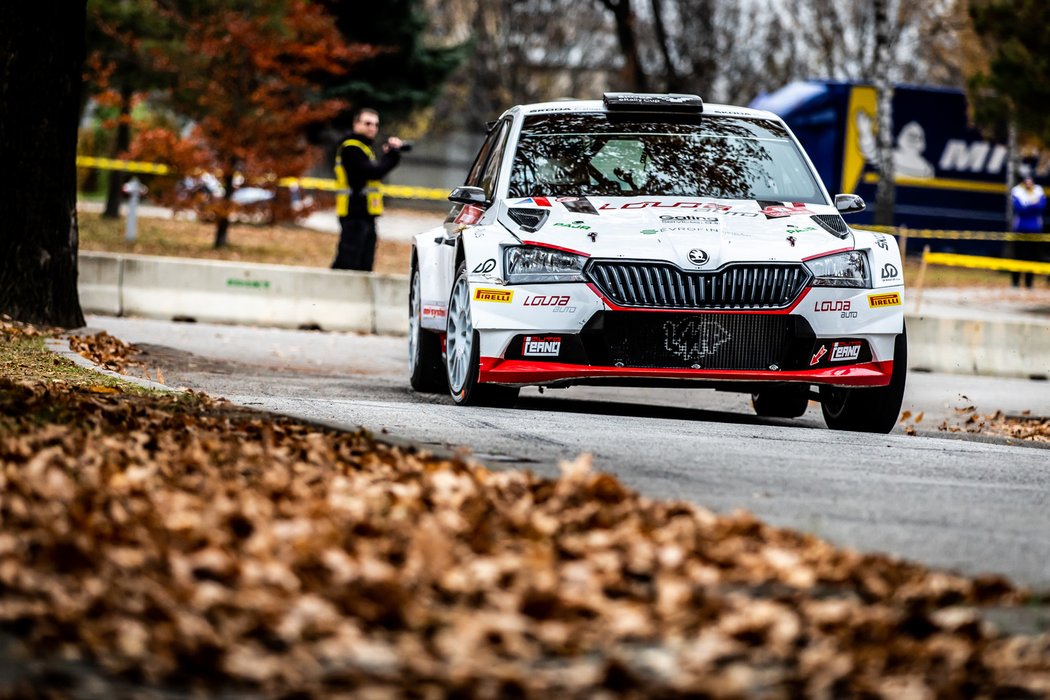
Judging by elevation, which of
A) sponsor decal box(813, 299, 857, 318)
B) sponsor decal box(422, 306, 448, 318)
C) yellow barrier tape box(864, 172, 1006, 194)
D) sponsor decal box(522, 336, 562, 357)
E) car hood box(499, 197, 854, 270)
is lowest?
sponsor decal box(522, 336, 562, 357)

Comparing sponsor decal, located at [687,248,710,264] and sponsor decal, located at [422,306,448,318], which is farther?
sponsor decal, located at [422,306,448,318]

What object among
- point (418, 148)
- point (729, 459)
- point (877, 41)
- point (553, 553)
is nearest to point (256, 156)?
point (877, 41)

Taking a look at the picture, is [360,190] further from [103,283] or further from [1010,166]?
[1010,166]

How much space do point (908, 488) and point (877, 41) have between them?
28.5m

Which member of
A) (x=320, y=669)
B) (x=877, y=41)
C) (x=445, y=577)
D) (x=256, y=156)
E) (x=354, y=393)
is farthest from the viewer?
(x=877, y=41)

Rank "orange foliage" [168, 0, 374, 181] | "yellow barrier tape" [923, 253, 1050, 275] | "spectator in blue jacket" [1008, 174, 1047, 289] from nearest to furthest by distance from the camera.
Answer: "yellow barrier tape" [923, 253, 1050, 275] < "orange foliage" [168, 0, 374, 181] < "spectator in blue jacket" [1008, 174, 1047, 289]

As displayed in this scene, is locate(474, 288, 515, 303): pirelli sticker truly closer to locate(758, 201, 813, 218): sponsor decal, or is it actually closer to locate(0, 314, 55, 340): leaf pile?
locate(758, 201, 813, 218): sponsor decal

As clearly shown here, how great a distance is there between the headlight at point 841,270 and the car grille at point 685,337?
289 mm

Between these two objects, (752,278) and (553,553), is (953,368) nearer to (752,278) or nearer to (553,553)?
(752,278)

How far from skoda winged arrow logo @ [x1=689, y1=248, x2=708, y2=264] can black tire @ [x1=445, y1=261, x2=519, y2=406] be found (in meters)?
1.21

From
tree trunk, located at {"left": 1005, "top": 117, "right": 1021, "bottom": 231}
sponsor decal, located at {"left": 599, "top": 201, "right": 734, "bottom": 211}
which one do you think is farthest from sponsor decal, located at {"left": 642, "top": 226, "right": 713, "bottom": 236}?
tree trunk, located at {"left": 1005, "top": 117, "right": 1021, "bottom": 231}

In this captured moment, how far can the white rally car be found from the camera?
946cm

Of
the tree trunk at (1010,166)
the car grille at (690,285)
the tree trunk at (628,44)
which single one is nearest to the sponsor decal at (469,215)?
the car grille at (690,285)

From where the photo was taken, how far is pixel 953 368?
17.4m
